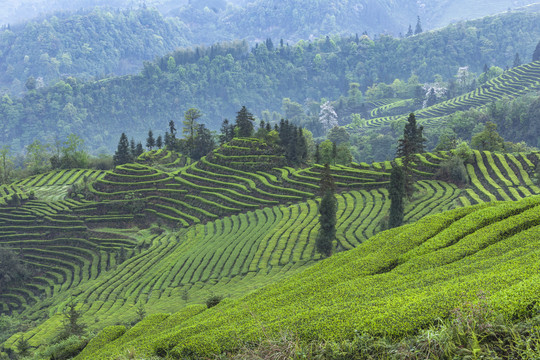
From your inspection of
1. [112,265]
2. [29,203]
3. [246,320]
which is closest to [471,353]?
[246,320]

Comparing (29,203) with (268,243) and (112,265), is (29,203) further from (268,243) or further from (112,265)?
(268,243)

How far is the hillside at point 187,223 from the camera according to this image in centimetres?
4912

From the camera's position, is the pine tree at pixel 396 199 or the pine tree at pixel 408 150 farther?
A: the pine tree at pixel 408 150

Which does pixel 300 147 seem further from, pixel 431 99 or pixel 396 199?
pixel 431 99

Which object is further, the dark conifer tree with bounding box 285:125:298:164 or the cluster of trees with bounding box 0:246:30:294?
the dark conifer tree with bounding box 285:125:298:164

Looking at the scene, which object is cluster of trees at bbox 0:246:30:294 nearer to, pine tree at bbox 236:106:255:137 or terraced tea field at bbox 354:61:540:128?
pine tree at bbox 236:106:255:137

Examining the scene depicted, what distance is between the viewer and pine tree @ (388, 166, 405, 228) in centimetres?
4853

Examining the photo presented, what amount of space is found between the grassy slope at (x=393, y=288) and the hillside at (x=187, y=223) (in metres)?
21.8

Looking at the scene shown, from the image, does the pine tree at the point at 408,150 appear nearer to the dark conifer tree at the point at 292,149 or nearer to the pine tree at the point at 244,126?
the dark conifer tree at the point at 292,149

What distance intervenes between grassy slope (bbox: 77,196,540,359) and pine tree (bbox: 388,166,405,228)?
1108 inches

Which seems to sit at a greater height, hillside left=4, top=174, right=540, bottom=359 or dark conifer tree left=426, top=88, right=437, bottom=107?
dark conifer tree left=426, top=88, right=437, bottom=107

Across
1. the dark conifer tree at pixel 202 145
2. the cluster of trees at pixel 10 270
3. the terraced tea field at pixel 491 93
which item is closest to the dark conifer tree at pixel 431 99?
the terraced tea field at pixel 491 93

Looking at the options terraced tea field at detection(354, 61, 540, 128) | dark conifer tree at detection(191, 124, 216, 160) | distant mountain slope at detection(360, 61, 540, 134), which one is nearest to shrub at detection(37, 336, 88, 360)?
dark conifer tree at detection(191, 124, 216, 160)

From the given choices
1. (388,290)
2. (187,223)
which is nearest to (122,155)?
(187,223)
